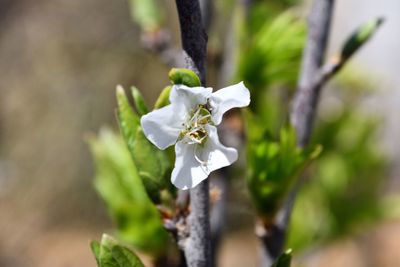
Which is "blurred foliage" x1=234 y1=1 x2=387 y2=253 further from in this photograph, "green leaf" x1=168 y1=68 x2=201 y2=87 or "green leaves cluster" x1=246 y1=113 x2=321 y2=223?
"green leaf" x1=168 y1=68 x2=201 y2=87

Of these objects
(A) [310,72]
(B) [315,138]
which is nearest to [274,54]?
(A) [310,72]

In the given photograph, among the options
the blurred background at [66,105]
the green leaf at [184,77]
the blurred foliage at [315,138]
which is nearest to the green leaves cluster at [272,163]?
the blurred foliage at [315,138]

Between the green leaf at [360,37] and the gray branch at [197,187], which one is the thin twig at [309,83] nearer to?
the green leaf at [360,37]

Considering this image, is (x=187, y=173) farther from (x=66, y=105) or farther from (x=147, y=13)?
(x=66, y=105)

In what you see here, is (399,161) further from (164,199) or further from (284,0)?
(164,199)

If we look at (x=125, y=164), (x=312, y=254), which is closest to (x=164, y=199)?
(x=125, y=164)

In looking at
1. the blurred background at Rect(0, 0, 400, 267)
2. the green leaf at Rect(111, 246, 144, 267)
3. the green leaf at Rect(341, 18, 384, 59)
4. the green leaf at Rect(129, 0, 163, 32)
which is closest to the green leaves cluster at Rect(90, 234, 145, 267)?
the green leaf at Rect(111, 246, 144, 267)
